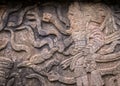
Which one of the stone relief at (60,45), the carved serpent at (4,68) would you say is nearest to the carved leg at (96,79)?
the stone relief at (60,45)

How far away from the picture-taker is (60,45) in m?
2.32

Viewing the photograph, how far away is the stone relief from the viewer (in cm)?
223

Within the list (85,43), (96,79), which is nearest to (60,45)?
(85,43)

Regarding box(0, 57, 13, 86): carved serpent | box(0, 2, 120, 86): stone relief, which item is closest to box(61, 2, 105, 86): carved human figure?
box(0, 2, 120, 86): stone relief

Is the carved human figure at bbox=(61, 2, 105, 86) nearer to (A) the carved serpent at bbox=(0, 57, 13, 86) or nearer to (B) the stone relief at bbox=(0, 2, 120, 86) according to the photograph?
(B) the stone relief at bbox=(0, 2, 120, 86)

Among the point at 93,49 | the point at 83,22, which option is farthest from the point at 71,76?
the point at 83,22

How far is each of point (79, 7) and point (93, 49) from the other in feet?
1.36

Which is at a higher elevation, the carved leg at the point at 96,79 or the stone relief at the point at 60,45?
the stone relief at the point at 60,45

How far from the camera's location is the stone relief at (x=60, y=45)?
2234 millimetres

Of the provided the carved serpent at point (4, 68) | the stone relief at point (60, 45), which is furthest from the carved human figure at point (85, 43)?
the carved serpent at point (4, 68)

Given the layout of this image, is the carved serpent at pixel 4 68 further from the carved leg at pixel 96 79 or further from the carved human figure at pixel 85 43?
the carved leg at pixel 96 79

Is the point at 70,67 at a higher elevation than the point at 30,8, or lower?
lower

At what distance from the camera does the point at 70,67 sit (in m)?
2.26

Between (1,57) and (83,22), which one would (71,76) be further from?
(1,57)
